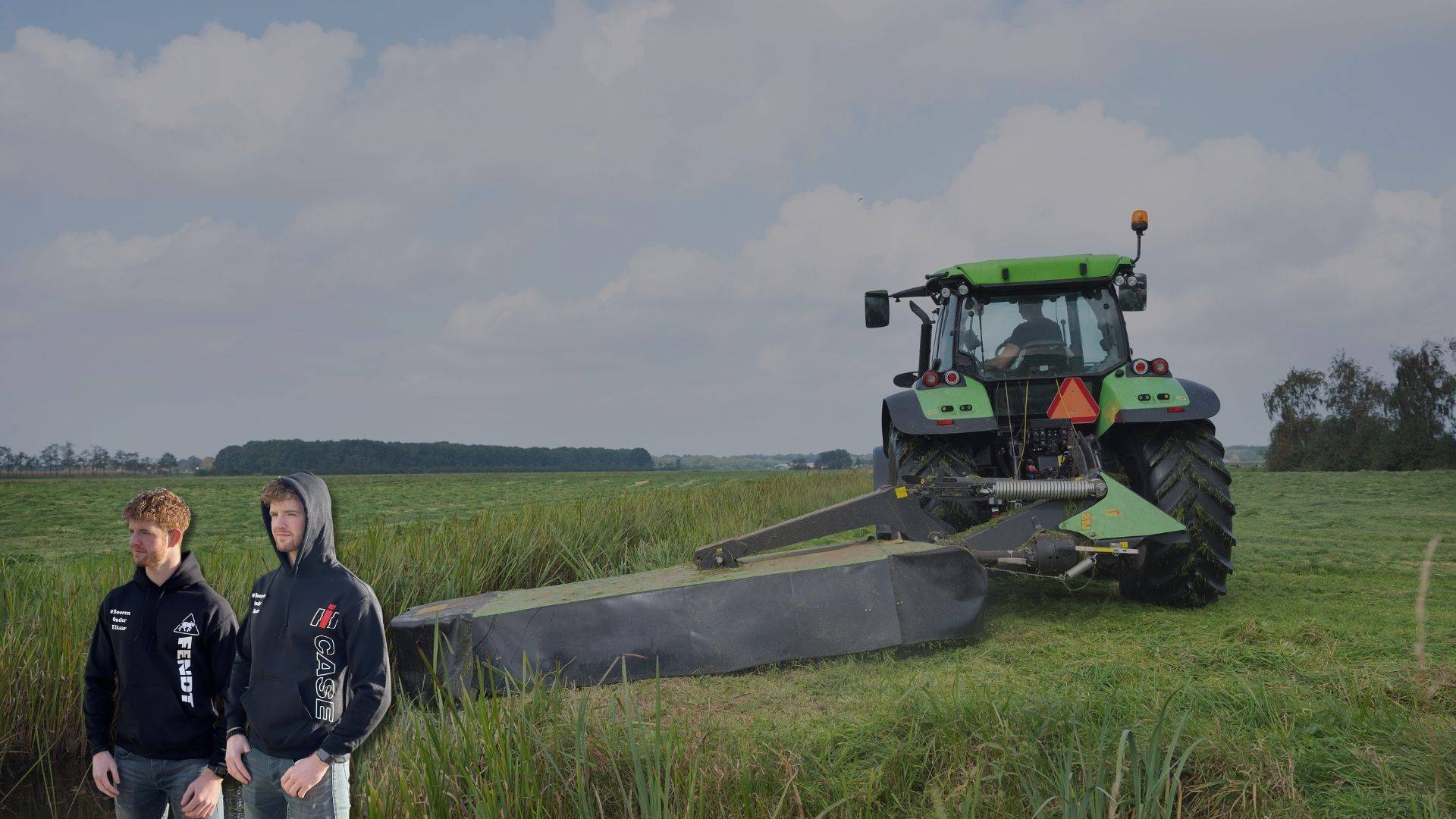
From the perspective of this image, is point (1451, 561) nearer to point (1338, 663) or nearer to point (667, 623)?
point (1338, 663)

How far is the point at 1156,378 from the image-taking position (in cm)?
584

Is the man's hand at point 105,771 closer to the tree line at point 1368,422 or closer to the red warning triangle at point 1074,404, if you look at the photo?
the red warning triangle at point 1074,404

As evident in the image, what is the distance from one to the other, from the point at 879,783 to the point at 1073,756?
598 millimetres

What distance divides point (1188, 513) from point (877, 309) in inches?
94.5

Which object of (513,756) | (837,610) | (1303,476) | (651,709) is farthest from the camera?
(1303,476)

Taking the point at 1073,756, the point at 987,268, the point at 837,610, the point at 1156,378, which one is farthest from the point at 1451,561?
the point at 1073,756

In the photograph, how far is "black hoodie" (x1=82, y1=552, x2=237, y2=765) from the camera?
2.60 m

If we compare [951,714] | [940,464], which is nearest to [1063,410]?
[940,464]

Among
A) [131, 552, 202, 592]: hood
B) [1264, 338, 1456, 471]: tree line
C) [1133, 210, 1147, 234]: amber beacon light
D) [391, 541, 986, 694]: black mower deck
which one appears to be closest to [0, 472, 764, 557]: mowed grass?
[391, 541, 986, 694]: black mower deck

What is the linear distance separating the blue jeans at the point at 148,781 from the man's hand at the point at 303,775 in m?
0.59

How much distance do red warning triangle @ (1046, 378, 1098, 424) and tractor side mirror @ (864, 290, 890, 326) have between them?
1313 millimetres

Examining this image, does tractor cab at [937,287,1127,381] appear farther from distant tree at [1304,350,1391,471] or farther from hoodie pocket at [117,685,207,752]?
distant tree at [1304,350,1391,471]

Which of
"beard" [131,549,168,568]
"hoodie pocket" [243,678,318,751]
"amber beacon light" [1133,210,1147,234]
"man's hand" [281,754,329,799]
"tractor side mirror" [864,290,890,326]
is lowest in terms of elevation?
"man's hand" [281,754,329,799]

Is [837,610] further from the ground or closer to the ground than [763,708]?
further from the ground
